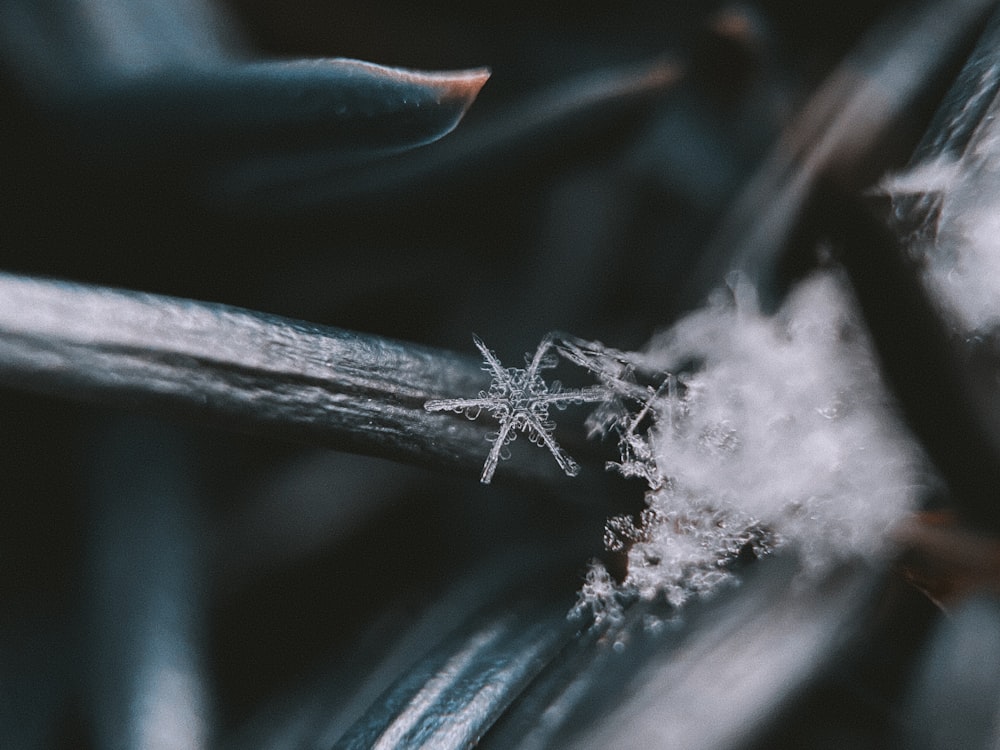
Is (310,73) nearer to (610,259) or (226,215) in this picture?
(226,215)

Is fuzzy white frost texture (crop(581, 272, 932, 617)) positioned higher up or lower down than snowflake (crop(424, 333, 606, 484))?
lower down

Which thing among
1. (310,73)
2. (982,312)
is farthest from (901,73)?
(310,73)

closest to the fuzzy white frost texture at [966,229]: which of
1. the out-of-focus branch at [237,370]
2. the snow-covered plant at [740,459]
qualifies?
the snow-covered plant at [740,459]

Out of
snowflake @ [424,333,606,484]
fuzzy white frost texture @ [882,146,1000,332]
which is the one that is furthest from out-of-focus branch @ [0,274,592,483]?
fuzzy white frost texture @ [882,146,1000,332]

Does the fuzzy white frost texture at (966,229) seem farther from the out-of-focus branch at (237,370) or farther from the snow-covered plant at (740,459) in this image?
the out-of-focus branch at (237,370)

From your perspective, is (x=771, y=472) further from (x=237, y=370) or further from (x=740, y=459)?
(x=237, y=370)

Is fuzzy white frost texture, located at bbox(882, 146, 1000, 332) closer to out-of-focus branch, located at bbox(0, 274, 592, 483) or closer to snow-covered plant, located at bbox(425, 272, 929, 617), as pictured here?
snow-covered plant, located at bbox(425, 272, 929, 617)

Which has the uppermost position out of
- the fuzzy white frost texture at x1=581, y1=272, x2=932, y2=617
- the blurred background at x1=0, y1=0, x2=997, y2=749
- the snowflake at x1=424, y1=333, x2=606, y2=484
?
the blurred background at x1=0, y1=0, x2=997, y2=749

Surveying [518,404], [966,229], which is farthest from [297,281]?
[966,229]
